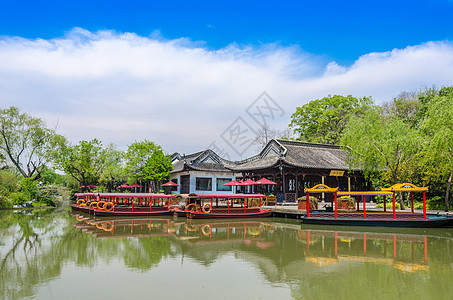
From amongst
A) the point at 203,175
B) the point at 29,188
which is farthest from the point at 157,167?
the point at 29,188

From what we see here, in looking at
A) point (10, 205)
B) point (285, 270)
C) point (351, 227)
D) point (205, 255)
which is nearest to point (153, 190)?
point (10, 205)

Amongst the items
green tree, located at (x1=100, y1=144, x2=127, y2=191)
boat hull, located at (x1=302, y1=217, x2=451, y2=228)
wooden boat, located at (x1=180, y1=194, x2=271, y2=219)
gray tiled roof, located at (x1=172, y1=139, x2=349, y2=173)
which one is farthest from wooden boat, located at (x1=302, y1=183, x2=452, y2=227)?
green tree, located at (x1=100, y1=144, x2=127, y2=191)

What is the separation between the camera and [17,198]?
29.5 meters

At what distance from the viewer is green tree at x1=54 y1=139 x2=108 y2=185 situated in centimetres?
3541

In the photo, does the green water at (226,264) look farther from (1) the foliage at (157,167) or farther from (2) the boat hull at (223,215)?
(1) the foliage at (157,167)

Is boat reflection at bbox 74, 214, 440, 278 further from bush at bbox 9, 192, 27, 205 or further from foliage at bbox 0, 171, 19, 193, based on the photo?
foliage at bbox 0, 171, 19, 193

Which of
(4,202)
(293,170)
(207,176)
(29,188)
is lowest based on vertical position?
(4,202)

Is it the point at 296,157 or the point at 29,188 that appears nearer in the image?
the point at 296,157

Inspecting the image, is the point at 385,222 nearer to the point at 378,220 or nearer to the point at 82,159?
the point at 378,220

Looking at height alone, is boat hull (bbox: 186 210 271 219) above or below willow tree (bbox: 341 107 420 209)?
below

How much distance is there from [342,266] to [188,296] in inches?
172

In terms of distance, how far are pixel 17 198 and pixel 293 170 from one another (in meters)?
23.9

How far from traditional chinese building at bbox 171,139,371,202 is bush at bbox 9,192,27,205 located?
13748 millimetres

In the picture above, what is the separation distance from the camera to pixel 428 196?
70.8 feet
